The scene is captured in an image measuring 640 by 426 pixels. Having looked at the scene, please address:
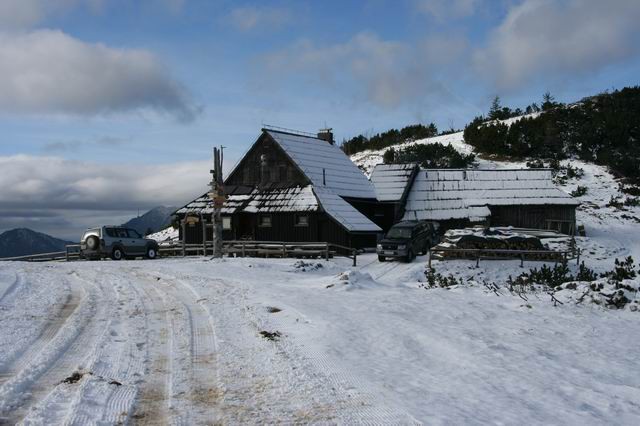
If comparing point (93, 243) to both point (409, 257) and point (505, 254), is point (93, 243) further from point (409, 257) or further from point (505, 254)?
point (505, 254)

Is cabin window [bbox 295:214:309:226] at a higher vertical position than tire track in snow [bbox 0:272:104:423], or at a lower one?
higher

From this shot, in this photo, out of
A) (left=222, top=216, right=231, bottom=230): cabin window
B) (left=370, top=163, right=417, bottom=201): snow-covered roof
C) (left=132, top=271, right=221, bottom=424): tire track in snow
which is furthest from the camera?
(left=370, top=163, right=417, bottom=201): snow-covered roof

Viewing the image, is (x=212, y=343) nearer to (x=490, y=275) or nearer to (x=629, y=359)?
(x=629, y=359)

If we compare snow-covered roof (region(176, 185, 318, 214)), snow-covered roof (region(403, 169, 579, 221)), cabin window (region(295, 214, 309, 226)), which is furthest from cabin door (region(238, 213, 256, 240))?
snow-covered roof (region(403, 169, 579, 221))

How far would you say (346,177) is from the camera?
40.1 metres

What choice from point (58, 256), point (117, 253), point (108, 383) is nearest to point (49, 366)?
point (108, 383)

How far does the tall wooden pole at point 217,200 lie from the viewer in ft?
94.3

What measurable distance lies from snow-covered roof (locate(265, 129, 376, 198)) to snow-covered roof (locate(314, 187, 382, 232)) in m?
1.33

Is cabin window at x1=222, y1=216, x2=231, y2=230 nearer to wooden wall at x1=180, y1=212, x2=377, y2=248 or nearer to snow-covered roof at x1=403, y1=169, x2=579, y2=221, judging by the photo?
wooden wall at x1=180, y1=212, x2=377, y2=248

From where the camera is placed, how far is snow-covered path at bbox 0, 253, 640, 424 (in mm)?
5859

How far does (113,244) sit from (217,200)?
24.2 ft

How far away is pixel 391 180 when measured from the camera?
41625mm

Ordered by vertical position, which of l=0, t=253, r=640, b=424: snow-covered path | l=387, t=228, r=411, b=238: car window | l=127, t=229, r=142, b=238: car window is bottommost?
l=0, t=253, r=640, b=424: snow-covered path

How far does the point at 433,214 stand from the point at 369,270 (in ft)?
49.9
